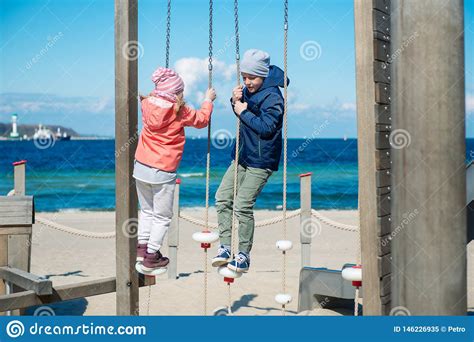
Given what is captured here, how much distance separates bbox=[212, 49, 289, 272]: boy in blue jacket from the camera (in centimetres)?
534

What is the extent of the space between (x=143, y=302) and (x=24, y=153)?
49.5 metres

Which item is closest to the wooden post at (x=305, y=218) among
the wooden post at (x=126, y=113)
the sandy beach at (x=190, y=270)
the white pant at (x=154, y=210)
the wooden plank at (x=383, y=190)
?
the sandy beach at (x=190, y=270)

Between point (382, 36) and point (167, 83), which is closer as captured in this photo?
point (382, 36)

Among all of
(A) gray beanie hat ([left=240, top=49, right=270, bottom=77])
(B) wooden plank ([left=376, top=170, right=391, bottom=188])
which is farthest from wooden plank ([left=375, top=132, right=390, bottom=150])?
(A) gray beanie hat ([left=240, top=49, right=270, bottom=77])

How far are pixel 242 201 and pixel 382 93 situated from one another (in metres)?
1.50

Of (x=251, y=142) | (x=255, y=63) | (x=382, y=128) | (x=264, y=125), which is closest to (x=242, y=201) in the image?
(x=251, y=142)

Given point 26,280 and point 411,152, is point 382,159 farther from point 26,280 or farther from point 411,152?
point 26,280

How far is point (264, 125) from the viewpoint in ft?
17.3

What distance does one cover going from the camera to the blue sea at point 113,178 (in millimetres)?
32466

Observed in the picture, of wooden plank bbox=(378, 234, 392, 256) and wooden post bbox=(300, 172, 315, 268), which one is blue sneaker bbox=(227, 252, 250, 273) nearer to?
wooden plank bbox=(378, 234, 392, 256)

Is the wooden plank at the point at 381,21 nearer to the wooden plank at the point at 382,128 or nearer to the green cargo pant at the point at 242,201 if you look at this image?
the wooden plank at the point at 382,128

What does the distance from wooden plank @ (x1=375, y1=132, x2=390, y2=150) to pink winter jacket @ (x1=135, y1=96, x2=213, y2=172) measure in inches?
52.3

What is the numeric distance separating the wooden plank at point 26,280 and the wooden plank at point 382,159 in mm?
2932

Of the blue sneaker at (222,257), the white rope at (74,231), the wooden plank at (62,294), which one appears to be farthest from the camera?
the white rope at (74,231)
